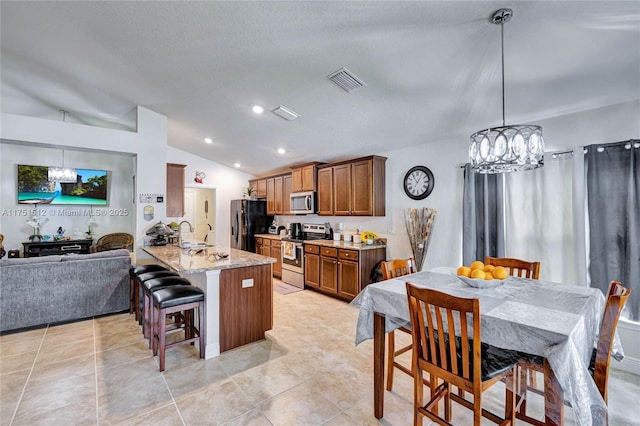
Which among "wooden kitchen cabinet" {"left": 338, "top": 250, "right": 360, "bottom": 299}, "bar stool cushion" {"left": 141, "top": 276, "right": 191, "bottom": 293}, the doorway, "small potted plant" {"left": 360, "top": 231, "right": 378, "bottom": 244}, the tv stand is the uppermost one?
the doorway

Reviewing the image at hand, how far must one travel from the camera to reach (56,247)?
18.1 ft

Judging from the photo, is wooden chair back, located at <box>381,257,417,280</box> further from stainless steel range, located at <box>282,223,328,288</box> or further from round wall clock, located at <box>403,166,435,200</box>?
stainless steel range, located at <box>282,223,328,288</box>

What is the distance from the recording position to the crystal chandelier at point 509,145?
69.0 inches

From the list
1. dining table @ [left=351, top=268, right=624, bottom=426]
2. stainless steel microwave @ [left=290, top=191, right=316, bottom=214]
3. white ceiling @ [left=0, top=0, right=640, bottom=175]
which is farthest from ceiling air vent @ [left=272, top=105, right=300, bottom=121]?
dining table @ [left=351, top=268, right=624, bottom=426]

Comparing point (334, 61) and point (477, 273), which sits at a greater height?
point (334, 61)

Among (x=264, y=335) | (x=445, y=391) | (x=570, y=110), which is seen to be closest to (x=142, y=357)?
(x=264, y=335)

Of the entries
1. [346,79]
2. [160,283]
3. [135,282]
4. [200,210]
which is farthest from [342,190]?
[200,210]

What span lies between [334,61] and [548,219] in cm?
273

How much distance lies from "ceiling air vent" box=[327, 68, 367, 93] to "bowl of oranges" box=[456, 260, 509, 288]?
6.59ft

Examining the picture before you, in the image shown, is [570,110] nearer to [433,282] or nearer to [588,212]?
[588,212]

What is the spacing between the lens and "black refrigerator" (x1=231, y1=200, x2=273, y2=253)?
6.48 m

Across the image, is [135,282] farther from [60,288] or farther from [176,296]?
[176,296]

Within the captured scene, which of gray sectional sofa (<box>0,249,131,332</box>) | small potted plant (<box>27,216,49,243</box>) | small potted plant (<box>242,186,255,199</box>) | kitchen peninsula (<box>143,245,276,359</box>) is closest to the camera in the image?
kitchen peninsula (<box>143,245,276,359</box>)

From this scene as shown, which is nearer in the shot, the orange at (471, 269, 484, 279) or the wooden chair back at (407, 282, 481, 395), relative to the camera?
the wooden chair back at (407, 282, 481, 395)
